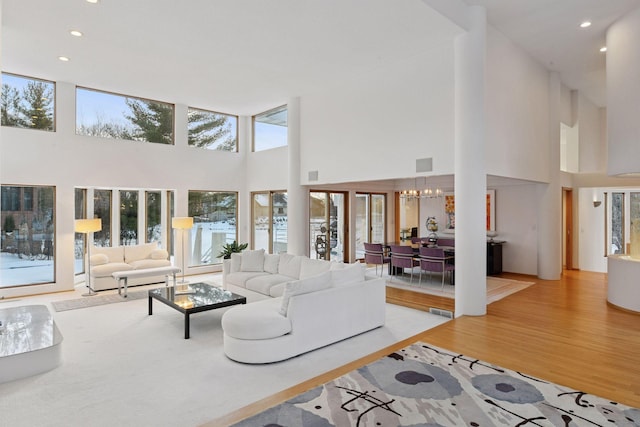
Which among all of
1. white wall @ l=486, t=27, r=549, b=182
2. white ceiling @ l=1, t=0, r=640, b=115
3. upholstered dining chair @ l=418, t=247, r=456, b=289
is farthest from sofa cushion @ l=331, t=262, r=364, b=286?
white ceiling @ l=1, t=0, r=640, b=115

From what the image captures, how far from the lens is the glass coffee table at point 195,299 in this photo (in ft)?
16.5

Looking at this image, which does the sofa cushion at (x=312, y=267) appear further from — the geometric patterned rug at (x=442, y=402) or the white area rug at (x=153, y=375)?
the geometric patterned rug at (x=442, y=402)

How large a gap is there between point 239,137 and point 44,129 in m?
4.80

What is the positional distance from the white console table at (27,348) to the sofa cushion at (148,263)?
10.2 feet

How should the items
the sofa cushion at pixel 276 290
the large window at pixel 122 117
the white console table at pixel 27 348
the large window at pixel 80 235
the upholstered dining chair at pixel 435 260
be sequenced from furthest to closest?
the large window at pixel 80 235 < the large window at pixel 122 117 < the upholstered dining chair at pixel 435 260 < the sofa cushion at pixel 276 290 < the white console table at pixel 27 348

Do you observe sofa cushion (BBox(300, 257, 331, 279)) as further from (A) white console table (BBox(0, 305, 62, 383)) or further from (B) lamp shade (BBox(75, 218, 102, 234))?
(B) lamp shade (BBox(75, 218, 102, 234))

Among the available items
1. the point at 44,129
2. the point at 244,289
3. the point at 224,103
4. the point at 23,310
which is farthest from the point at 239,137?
the point at 23,310

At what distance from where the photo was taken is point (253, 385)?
11.9 ft

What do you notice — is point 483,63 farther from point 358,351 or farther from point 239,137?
point 239,137

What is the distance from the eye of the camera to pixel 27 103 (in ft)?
25.3

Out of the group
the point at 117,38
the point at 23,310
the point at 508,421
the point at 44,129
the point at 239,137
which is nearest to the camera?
the point at 508,421

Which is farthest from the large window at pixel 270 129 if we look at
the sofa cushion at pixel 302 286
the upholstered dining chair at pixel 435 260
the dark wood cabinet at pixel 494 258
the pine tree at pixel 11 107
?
the sofa cushion at pixel 302 286

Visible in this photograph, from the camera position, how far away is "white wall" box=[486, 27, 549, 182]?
6.26 metres

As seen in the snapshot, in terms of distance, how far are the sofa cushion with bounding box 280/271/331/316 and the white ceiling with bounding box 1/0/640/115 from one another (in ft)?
11.9
